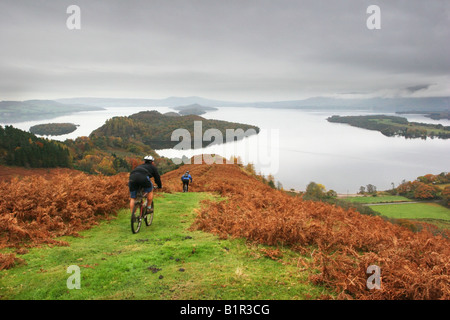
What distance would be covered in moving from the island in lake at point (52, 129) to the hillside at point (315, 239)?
672 ft

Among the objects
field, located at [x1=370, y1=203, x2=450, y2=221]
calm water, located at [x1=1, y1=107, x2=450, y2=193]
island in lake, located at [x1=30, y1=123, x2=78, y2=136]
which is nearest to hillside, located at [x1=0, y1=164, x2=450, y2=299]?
field, located at [x1=370, y1=203, x2=450, y2=221]

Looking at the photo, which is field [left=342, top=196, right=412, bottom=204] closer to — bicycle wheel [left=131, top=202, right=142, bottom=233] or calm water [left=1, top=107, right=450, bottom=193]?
calm water [left=1, top=107, right=450, bottom=193]

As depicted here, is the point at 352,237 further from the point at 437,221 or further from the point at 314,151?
the point at 314,151

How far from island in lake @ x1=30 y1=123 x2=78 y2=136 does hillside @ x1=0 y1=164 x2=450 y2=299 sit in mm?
204920

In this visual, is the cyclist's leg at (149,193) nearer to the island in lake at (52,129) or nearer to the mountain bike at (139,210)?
the mountain bike at (139,210)

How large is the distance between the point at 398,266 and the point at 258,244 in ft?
10.1

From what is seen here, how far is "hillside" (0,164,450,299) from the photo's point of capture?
4.48m

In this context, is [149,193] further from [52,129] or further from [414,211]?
[52,129]

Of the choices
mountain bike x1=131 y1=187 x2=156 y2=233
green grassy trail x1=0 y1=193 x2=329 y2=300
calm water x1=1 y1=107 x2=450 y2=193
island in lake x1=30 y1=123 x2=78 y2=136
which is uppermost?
island in lake x1=30 y1=123 x2=78 y2=136

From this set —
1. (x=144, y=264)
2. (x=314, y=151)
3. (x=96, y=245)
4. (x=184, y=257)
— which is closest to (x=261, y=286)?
(x=184, y=257)

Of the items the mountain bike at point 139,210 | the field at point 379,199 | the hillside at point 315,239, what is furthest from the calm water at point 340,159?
the mountain bike at point 139,210

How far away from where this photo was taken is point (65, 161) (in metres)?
82.1

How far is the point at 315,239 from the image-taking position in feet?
22.9

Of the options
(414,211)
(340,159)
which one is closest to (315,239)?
(414,211)
